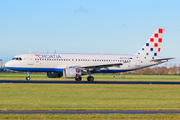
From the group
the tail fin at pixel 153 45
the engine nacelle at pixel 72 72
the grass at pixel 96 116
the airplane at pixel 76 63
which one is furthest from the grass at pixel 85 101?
the tail fin at pixel 153 45

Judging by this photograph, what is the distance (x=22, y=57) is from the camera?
152ft

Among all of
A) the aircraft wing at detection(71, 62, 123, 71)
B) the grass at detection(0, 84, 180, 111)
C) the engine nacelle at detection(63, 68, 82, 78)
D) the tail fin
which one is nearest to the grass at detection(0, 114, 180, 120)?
the grass at detection(0, 84, 180, 111)

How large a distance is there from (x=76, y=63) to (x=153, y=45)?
17.3 meters

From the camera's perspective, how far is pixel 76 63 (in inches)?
1891

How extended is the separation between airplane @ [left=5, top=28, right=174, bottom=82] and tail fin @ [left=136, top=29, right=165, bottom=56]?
1280 millimetres

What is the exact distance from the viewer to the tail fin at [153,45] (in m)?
54.6

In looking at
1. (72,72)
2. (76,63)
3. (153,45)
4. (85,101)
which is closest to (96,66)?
(76,63)

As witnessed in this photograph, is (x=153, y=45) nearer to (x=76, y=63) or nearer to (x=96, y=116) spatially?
(x=76, y=63)

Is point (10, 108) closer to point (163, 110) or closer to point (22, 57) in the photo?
point (163, 110)

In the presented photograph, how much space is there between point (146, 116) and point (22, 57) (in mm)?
35677

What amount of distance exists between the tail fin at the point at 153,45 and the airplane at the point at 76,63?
128cm

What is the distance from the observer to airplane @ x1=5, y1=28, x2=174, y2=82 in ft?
151

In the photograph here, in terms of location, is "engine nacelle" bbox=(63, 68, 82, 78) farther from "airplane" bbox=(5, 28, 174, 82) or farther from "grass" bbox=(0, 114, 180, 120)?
"grass" bbox=(0, 114, 180, 120)

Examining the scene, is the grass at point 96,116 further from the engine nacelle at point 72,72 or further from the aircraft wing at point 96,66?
the aircraft wing at point 96,66
